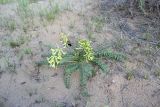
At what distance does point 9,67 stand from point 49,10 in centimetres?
152

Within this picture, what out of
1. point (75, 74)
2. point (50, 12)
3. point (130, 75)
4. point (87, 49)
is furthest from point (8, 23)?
point (130, 75)

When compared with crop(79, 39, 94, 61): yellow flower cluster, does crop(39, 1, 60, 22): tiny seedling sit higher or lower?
higher

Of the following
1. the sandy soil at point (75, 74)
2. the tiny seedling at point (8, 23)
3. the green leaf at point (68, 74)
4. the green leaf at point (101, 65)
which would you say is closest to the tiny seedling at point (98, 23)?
the sandy soil at point (75, 74)

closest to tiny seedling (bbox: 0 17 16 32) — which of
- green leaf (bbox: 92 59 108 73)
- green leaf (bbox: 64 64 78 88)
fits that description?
green leaf (bbox: 64 64 78 88)

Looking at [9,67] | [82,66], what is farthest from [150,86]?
[9,67]

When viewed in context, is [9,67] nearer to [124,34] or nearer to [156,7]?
[124,34]

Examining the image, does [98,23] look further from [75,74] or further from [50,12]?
[75,74]

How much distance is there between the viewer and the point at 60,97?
16.2 ft

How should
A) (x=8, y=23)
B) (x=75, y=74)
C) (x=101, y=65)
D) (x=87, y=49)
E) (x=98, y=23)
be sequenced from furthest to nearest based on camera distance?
(x=8, y=23), (x=98, y=23), (x=75, y=74), (x=101, y=65), (x=87, y=49)

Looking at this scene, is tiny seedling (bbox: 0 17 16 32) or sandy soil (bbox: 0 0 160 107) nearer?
sandy soil (bbox: 0 0 160 107)

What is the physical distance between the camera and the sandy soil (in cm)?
483

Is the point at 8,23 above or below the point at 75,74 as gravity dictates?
above

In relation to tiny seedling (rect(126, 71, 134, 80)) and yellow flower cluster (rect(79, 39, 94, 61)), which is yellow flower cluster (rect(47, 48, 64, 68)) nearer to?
yellow flower cluster (rect(79, 39, 94, 61))

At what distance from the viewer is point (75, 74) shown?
5117 millimetres
